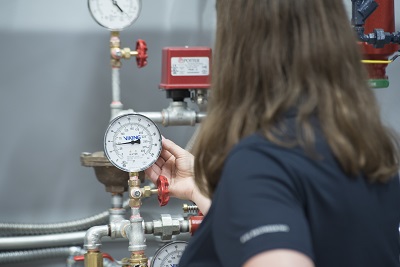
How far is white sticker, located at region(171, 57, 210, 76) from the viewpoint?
6.75 feet

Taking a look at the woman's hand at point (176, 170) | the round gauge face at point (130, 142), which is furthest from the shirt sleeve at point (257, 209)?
the round gauge face at point (130, 142)

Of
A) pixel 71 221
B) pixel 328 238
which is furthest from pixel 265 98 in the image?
pixel 71 221

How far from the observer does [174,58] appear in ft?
6.76

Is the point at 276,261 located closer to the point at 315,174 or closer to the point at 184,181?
the point at 315,174

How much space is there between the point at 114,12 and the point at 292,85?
50.0 inches

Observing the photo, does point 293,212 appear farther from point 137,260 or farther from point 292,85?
point 137,260

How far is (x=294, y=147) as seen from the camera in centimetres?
81

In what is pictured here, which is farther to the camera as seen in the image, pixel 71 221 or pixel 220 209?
pixel 71 221

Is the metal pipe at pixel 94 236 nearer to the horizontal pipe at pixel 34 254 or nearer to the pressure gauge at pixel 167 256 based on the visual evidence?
the pressure gauge at pixel 167 256

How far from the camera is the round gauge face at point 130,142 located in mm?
1733

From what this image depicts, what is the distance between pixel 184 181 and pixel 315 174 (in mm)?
835

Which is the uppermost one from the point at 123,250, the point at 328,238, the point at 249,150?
the point at 249,150

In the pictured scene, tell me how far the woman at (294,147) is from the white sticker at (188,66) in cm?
113

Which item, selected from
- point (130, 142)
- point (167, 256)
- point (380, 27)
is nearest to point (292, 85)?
point (130, 142)
